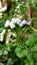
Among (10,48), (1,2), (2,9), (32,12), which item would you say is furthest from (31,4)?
(1,2)

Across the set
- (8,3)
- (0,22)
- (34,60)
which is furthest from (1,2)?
(34,60)

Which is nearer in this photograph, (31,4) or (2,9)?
(31,4)

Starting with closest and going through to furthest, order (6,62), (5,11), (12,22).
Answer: (12,22) < (6,62) < (5,11)

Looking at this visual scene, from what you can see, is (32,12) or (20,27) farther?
(32,12)

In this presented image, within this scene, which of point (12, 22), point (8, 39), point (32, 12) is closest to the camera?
point (12, 22)

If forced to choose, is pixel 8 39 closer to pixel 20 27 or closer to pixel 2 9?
pixel 20 27

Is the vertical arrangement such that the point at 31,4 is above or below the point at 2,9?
above

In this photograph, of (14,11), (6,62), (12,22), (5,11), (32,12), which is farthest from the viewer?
(5,11)

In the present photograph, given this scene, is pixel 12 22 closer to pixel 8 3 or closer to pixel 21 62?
pixel 21 62

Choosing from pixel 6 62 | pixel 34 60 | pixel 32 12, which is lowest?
pixel 6 62
